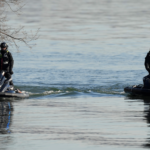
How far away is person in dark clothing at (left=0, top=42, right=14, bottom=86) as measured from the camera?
20.3m

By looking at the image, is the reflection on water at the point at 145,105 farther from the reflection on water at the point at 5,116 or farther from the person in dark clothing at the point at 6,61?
the person in dark clothing at the point at 6,61

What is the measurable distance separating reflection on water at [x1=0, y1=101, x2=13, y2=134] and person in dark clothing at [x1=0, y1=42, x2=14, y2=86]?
Answer: 1.97 meters

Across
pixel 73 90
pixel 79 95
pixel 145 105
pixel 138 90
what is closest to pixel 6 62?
pixel 79 95

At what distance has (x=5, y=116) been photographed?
1530 cm

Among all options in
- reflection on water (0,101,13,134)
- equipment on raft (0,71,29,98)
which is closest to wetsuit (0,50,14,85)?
equipment on raft (0,71,29,98)

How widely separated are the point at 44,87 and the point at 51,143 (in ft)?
44.7

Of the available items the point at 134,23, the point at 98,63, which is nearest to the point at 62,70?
the point at 98,63

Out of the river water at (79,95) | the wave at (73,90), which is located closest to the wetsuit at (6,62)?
the river water at (79,95)

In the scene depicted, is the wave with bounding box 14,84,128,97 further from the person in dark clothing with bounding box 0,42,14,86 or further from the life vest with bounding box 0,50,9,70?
the life vest with bounding box 0,50,9,70

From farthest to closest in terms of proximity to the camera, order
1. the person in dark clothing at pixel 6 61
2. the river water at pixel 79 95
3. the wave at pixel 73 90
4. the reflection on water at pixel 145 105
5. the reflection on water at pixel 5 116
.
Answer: the wave at pixel 73 90
the person in dark clothing at pixel 6 61
the reflection on water at pixel 5 116
the river water at pixel 79 95
the reflection on water at pixel 145 105

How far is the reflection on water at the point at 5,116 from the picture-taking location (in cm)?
1313

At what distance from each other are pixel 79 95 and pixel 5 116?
264 inches

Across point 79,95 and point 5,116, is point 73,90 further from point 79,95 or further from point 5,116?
point 5,116

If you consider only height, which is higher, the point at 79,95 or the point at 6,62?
the point at 6,62
